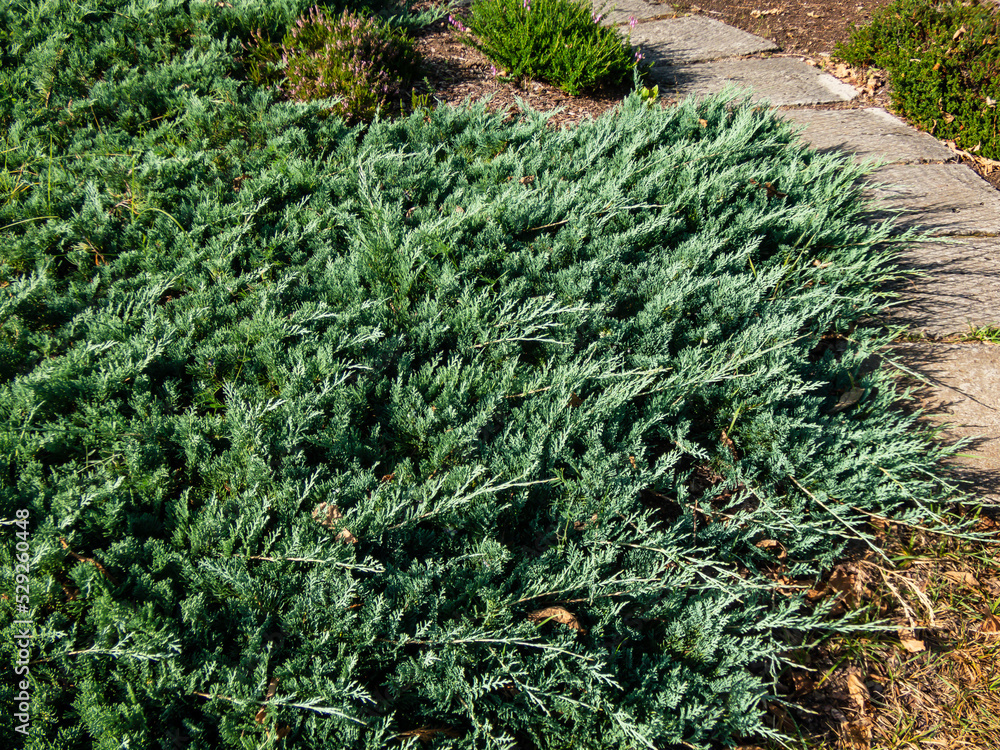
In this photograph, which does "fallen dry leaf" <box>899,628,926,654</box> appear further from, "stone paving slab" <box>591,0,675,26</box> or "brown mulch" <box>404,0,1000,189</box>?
"stone paving slab" <box>591,0,675,26</box>

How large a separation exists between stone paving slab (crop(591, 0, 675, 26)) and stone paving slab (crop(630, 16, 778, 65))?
260 mm

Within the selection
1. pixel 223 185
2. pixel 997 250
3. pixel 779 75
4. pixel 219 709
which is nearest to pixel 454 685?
pixel 219 709

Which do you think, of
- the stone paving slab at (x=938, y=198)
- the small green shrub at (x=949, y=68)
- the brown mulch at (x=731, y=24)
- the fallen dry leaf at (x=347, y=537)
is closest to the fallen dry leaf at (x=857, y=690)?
the fallen dry leaf at (x=347, y=537)

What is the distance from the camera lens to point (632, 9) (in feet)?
20.7

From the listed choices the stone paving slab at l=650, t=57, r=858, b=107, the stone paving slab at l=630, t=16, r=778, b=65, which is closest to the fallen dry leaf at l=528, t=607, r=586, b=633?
the stone paving slab at l=650, t=57, r=858, b=107

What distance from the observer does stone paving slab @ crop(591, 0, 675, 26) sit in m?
6.08

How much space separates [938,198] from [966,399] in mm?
1789

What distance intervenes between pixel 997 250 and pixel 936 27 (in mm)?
2283

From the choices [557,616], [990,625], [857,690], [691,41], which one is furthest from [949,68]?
[557,616]

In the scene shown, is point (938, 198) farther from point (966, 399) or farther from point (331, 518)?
point (331, 518)

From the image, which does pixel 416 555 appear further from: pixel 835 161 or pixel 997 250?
pixel 997 250

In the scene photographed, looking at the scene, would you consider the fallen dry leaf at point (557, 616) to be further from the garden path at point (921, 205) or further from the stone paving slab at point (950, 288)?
the stone paving slab at point (950, 288)

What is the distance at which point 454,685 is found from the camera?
5.99ft

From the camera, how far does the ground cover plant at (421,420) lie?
1.85 meters
